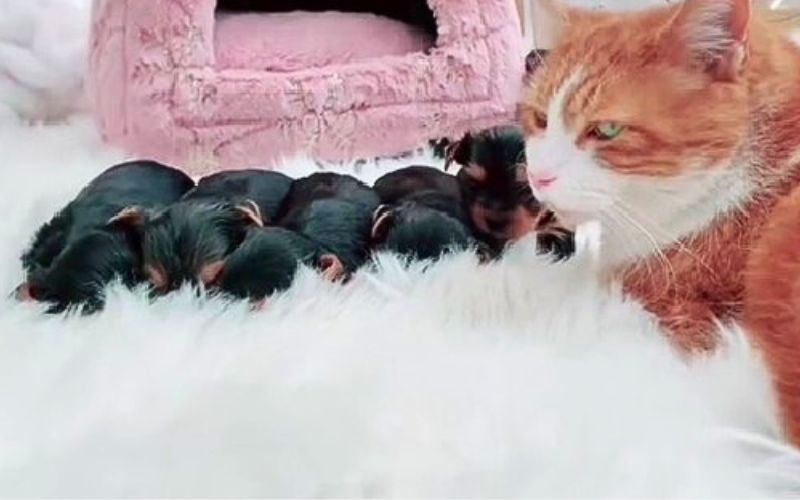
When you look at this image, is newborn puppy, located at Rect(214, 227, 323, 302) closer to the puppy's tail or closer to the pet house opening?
the puppy's tail

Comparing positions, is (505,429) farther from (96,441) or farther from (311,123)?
(311,123)

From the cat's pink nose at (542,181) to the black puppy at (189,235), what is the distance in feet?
0.56

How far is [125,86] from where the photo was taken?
1085mm

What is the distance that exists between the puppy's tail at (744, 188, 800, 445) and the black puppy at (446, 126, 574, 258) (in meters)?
0.17

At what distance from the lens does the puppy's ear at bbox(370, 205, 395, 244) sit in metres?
0.68

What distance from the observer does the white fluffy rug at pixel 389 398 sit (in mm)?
461

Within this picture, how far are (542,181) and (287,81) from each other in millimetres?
565

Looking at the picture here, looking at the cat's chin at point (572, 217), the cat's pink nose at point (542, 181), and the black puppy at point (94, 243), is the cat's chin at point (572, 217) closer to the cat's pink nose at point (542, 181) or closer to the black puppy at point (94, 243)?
the cat's pink nose at point (542, 181)

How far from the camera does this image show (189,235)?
25.7 inches

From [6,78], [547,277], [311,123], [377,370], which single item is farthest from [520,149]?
[6,78]

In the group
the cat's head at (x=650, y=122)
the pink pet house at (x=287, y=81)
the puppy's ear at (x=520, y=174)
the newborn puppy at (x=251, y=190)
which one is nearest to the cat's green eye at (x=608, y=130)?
the cat's head at (x=650, y=122)

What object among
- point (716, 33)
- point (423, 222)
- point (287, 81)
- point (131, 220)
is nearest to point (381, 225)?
point (423, 222)

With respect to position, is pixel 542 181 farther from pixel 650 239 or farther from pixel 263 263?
pixel 263 263

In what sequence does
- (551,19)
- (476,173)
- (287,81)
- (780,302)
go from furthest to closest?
(287,81) → (476,173) → (551,19) → (780,302)
